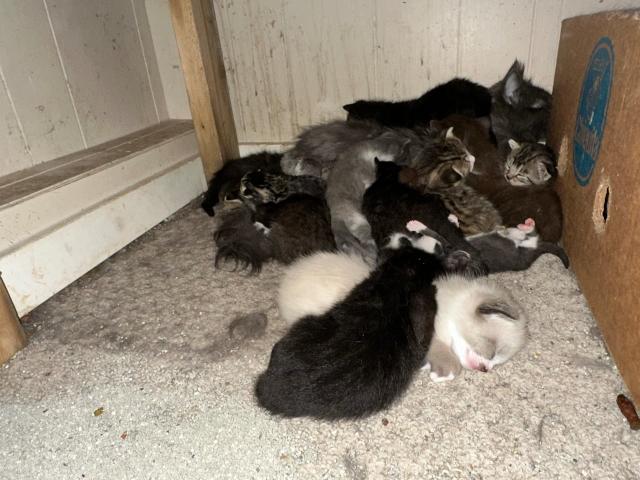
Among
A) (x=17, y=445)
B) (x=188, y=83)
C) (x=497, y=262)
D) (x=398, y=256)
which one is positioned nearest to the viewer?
(x=17, y=445)

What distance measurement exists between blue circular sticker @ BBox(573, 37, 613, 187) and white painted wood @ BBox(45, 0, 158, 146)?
172 centimetres

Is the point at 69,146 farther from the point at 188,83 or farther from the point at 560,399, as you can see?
the point at 560,399

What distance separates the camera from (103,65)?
1.78 m

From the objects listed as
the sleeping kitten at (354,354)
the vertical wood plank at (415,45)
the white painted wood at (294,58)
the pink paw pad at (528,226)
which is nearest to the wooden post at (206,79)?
the white painted wood at (294,58)

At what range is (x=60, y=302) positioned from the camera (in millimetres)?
1367

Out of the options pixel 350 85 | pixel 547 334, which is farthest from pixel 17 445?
pixel 350 85

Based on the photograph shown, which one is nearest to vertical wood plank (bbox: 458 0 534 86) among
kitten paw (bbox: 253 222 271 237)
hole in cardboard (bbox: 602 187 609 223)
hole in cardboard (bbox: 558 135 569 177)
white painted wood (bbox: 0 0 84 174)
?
hole in cardboard (bbox: 558 135 569 177)

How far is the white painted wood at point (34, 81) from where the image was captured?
4.58ft

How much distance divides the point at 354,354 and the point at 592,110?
0.92 meters

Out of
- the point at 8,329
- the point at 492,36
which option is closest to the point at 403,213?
the point at 492,36

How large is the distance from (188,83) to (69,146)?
0.53 meters

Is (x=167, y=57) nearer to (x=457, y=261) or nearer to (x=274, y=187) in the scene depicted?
(x=274, y=187)

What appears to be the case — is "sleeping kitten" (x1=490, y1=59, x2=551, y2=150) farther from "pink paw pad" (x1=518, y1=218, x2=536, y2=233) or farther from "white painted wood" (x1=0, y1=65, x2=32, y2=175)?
"white painted wood" (x1=0, y1=65, x2=32, y2=175)

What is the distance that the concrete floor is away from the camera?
0.83 metres
